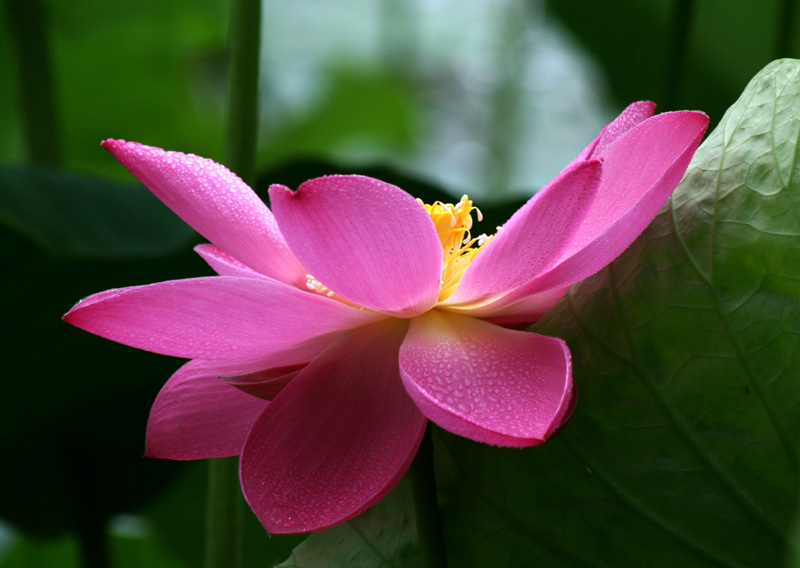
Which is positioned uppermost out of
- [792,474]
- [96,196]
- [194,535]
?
[792,474]

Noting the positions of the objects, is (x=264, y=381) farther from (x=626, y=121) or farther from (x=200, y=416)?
(x=626, y=121)

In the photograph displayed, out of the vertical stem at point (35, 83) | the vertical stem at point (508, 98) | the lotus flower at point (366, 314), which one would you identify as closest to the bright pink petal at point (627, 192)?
the lotus flower at point (366, 314)

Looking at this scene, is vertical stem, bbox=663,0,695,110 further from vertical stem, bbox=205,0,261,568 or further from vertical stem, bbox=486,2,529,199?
vertical stem, bbox=486,2,529,199

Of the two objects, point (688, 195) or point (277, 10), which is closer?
point (688, 195)

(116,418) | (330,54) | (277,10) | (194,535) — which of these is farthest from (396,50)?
(116,418)

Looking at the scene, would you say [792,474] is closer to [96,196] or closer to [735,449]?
[735,449]
